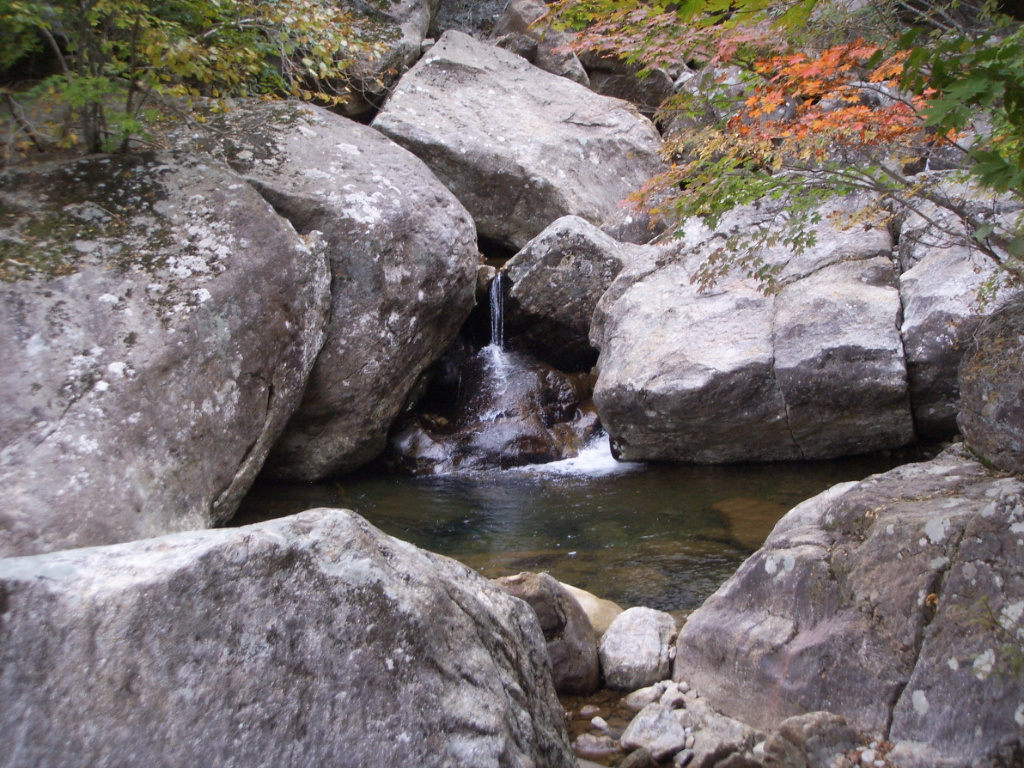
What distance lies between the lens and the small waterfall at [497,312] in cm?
989

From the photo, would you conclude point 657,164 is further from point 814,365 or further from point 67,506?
point 67,506

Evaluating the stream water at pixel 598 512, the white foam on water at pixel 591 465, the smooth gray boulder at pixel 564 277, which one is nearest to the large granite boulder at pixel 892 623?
the stream water at pixel 598 512

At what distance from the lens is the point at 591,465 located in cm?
794

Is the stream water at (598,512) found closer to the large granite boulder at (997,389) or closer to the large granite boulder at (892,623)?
the large granite boulder at (892,623)

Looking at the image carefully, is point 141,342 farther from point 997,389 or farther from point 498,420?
point 997,389

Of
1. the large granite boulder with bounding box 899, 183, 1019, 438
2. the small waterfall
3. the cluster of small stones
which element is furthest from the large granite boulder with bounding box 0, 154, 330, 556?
the large granite boulder with bounding box 899, 183, 1019, 438

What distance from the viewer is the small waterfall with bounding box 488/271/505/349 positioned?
989 centimetres

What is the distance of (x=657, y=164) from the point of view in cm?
1266

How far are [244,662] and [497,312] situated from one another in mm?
8284

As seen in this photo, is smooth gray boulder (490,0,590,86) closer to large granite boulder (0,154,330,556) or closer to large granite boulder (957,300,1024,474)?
large granite boulder (0,154,330,556)

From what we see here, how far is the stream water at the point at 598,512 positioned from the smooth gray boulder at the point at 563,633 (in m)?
1.16

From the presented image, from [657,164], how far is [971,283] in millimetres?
7204

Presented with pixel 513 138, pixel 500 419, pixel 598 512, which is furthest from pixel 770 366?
pixel 513 138

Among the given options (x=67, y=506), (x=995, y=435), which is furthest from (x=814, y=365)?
(x=67, y=506)
